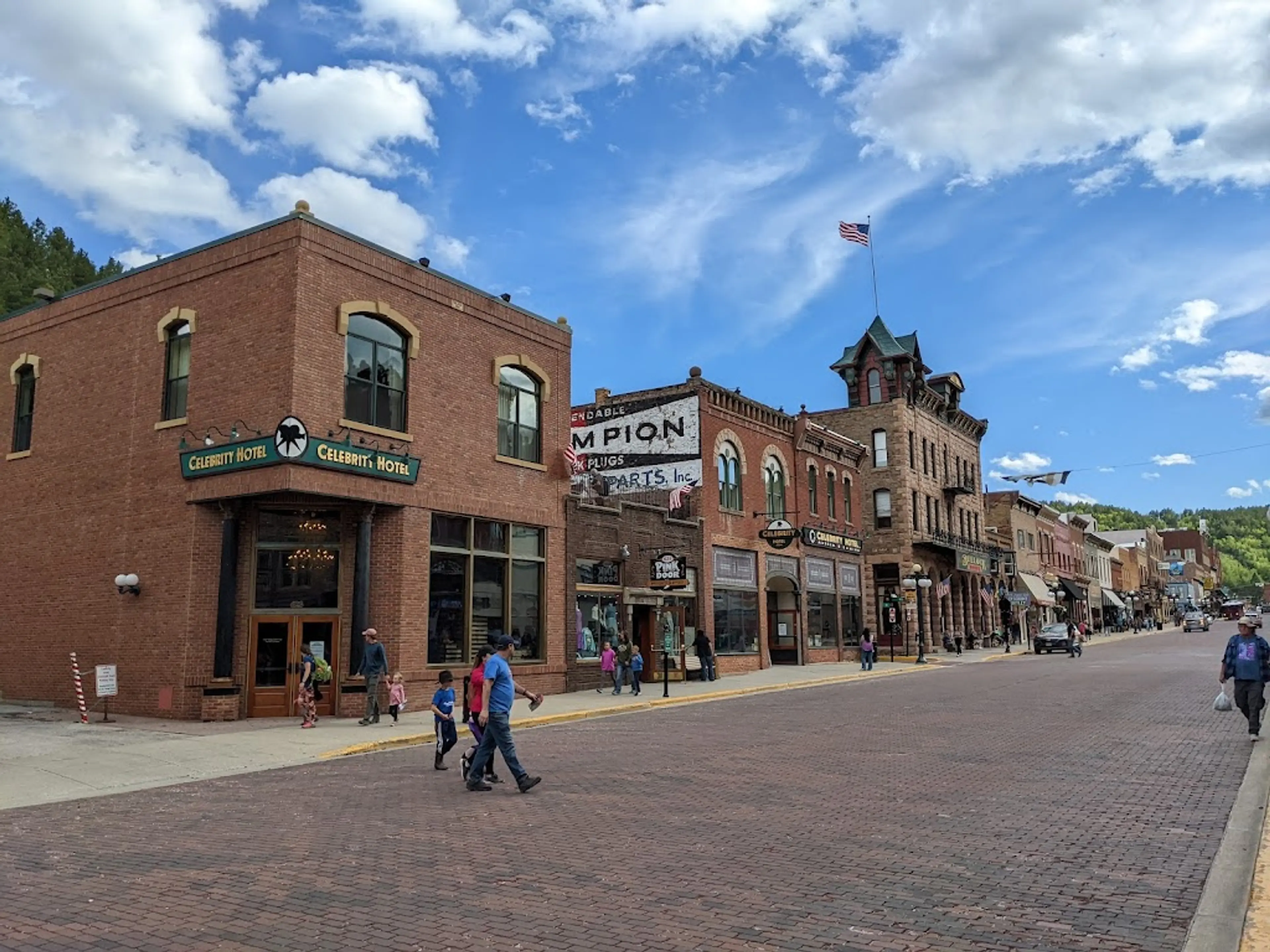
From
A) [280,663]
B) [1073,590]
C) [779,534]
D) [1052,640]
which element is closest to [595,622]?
[280,663]

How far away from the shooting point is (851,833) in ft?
26.8

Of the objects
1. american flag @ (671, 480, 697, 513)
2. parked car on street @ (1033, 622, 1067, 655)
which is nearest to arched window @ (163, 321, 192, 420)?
american flag @ (671, 480, 697, 513)

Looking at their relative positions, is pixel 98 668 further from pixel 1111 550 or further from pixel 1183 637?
pixel 1111 550

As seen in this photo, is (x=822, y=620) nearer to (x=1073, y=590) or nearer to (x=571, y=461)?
(x=571, y=461)

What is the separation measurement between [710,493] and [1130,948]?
2734cm

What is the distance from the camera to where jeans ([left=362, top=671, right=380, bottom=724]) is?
1761cm

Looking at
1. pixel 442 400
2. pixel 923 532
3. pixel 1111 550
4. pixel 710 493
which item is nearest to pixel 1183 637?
pixel 923 532

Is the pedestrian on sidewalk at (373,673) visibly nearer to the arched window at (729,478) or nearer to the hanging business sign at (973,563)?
the arched window at (729,478)

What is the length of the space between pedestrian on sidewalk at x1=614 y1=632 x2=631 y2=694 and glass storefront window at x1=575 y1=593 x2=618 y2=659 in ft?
1.35

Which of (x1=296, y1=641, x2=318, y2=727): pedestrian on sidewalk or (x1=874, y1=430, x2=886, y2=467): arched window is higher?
(x1=874, y1=430, x2=886, y2=467): arched window

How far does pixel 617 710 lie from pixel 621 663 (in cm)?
422

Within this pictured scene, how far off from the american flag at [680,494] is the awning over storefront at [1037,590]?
3974 centimetres

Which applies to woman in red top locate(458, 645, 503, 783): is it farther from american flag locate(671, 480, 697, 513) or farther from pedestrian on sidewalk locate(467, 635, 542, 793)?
american flag locate(671, 480, 697, 513)

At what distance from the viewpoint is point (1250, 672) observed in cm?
1339
